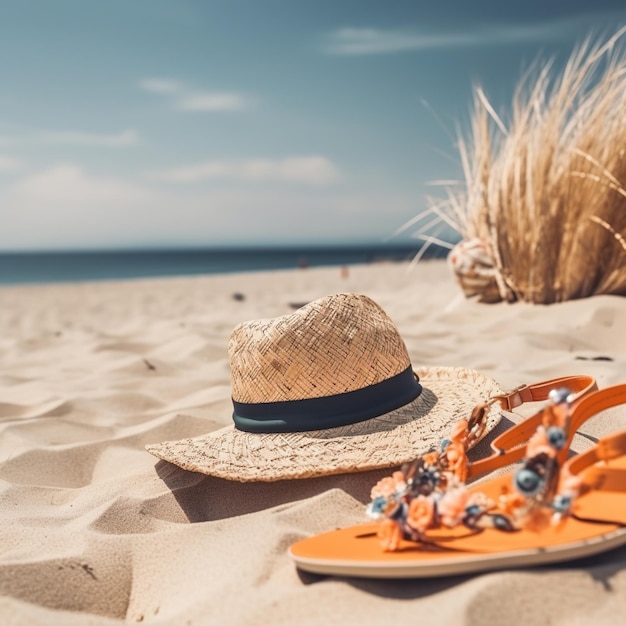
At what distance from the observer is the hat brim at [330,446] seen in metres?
1.64

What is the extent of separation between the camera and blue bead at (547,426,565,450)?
109 cm

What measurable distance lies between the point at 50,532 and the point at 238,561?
0.58m

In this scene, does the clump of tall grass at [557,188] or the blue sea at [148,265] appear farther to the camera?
the blue sea at [148,265]

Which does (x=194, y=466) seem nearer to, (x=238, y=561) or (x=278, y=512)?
(x=278, y=512)

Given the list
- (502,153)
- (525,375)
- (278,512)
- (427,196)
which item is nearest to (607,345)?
(525,375)

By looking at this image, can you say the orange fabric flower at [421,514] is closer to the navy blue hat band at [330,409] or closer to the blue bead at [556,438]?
the blue bead at [556,438]

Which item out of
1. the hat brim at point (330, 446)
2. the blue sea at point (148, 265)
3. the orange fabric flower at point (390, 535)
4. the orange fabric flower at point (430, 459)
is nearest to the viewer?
the orange fabric flower at point (390, 535)

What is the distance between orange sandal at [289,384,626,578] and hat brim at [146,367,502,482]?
0.30 m

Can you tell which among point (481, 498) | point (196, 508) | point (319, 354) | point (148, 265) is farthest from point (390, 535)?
point (148, 265)

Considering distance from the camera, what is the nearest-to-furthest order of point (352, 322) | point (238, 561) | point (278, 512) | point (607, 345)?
point (238, 561) < point (278, 512) < point (352, 322) < point (607, 345)

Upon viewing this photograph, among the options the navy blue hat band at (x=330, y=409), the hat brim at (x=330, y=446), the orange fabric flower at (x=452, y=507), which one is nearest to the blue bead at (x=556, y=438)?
the orange fabric flower at (x=452, y=507)

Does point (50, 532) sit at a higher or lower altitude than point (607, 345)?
lower

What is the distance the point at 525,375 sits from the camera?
2.63 metres

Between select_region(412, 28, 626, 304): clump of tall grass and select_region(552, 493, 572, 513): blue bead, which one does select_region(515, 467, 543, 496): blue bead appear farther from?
select_region(412, 28, 626, 304): clump of tall grass
